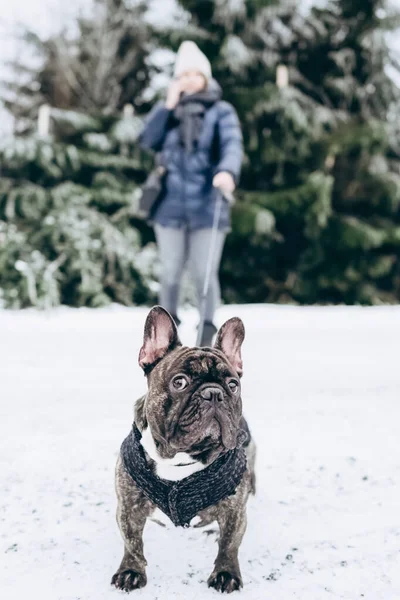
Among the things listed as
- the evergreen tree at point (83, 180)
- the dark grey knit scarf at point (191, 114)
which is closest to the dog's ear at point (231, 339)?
the dark grey knit scarf at point (191, 114)

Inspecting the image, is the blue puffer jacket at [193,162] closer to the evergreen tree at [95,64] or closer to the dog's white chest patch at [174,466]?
the dog's white chest patch at [174,466]

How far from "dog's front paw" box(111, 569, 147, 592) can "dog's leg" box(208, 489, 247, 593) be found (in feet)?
0.54

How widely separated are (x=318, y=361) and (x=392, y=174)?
6103 millimetres

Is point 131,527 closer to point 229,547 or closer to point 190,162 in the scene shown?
point 229,547

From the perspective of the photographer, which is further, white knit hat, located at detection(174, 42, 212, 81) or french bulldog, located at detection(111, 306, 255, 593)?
white knit hat, located at detection(174, 42, 212, 81)

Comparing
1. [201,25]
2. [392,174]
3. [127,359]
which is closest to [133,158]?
[201,25]

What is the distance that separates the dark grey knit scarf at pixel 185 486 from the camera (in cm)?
148

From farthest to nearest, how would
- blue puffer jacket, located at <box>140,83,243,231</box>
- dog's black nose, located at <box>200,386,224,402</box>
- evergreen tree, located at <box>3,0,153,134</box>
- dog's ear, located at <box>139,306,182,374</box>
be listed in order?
evergreen tree, located at <box>3,0,153,134</box>
blue puffer jacket, located at <box>140,83,243,231</box>
dog's ear, located at <box>139,306,182,374</box>
dog's black nose, located at <box>200,386,224,402</box>

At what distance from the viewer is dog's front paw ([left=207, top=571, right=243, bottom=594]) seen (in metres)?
1.42

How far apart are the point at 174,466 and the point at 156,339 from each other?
13.2 inches

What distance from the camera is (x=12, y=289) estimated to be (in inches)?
274

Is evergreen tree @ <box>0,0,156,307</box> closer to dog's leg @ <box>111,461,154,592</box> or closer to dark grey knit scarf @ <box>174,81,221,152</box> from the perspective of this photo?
dark grey knit scarf @ <box>174,81,221,152</box>

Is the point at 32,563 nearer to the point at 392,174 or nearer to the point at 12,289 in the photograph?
the point at 12,289

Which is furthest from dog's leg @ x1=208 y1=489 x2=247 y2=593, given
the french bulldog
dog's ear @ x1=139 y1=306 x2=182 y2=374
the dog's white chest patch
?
dog's ear @ x1=139 y1=306 x2=182 y2=374
